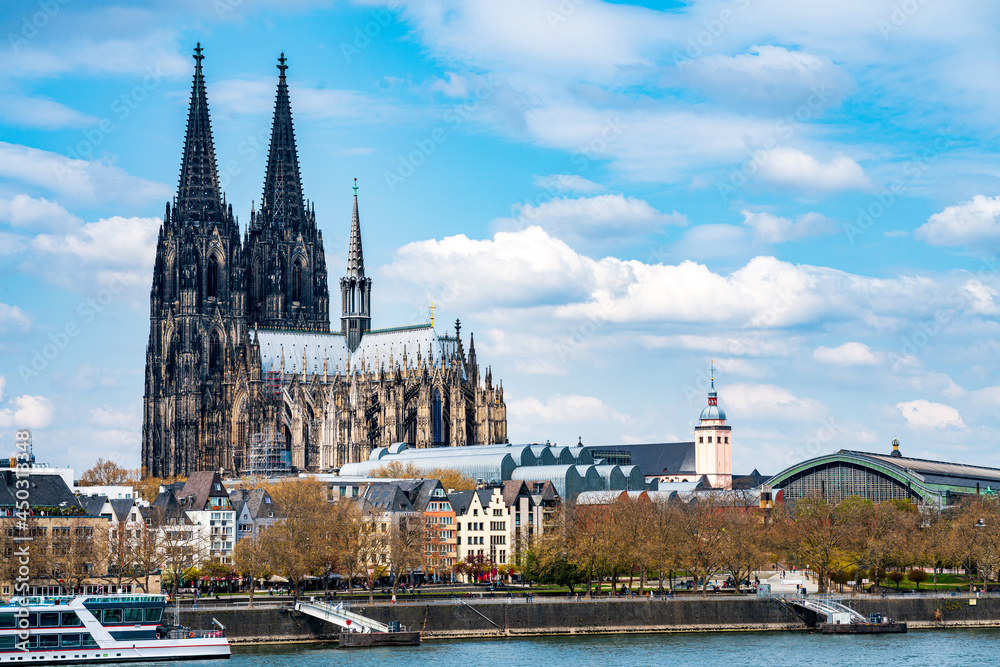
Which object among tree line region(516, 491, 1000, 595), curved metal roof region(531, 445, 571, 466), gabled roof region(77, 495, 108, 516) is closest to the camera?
gabled roof region(77, 495, 108, 516)

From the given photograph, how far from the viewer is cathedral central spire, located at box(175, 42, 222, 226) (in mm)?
187225

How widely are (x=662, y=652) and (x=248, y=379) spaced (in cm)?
10253

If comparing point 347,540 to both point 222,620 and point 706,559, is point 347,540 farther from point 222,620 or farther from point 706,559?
point 706,559

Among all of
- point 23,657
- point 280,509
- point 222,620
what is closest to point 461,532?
point 280,509

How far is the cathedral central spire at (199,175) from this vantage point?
187 metres

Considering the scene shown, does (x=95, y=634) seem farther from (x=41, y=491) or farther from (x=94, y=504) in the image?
(x=94, y=504)

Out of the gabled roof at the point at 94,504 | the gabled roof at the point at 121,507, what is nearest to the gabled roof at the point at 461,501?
the gabled roof at the point at 121,507

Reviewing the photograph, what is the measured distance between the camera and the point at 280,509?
12500 cm

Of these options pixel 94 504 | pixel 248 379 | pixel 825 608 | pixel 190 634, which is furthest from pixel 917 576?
pixel 248 379

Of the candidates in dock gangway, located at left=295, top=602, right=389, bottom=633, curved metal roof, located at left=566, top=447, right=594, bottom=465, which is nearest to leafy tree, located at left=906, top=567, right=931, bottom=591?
curved metal roof, located at left=566, top=447, right=594, bottom=465

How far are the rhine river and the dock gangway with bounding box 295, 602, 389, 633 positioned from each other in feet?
5.31

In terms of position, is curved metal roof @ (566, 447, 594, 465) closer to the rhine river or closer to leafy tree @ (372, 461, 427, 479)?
leafy tree @ (372, 461, 427, 479)

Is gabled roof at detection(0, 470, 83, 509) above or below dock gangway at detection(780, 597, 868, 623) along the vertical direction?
above

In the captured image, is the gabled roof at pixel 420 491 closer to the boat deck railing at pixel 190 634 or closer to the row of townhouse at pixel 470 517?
the row of townhouse at pixel 470 517
